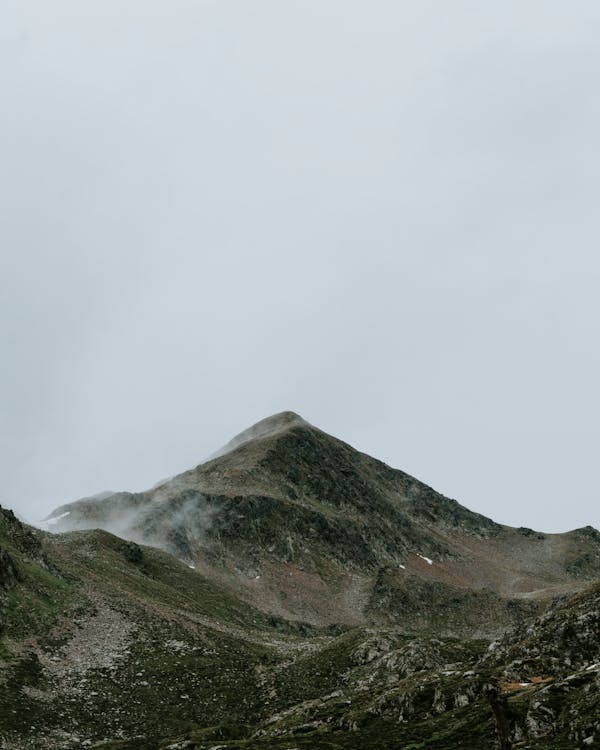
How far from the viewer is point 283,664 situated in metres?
71.7

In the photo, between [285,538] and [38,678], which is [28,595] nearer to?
[38,678]

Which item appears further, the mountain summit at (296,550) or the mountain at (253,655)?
the mountain summit at (296,550)

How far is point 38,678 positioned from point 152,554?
67.4m

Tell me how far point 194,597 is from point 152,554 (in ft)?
65.6

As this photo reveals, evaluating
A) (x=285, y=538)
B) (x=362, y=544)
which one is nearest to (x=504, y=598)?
(x=362, y=544)

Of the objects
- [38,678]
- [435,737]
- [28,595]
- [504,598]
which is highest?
[28,595]

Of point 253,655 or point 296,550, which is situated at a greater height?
point 296,550

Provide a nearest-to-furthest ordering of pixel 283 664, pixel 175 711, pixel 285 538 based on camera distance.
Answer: pixel 175 711, pixel 283 664, pixel 285 538

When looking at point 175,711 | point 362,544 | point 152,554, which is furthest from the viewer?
point 362,544

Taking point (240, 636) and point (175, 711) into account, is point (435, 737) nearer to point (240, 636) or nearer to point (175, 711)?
point (175, 711)

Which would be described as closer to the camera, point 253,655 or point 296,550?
point 253,655

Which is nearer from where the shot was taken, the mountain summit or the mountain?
the mountain

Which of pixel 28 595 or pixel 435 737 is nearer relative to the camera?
pixel 435 737

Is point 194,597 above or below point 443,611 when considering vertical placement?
above
